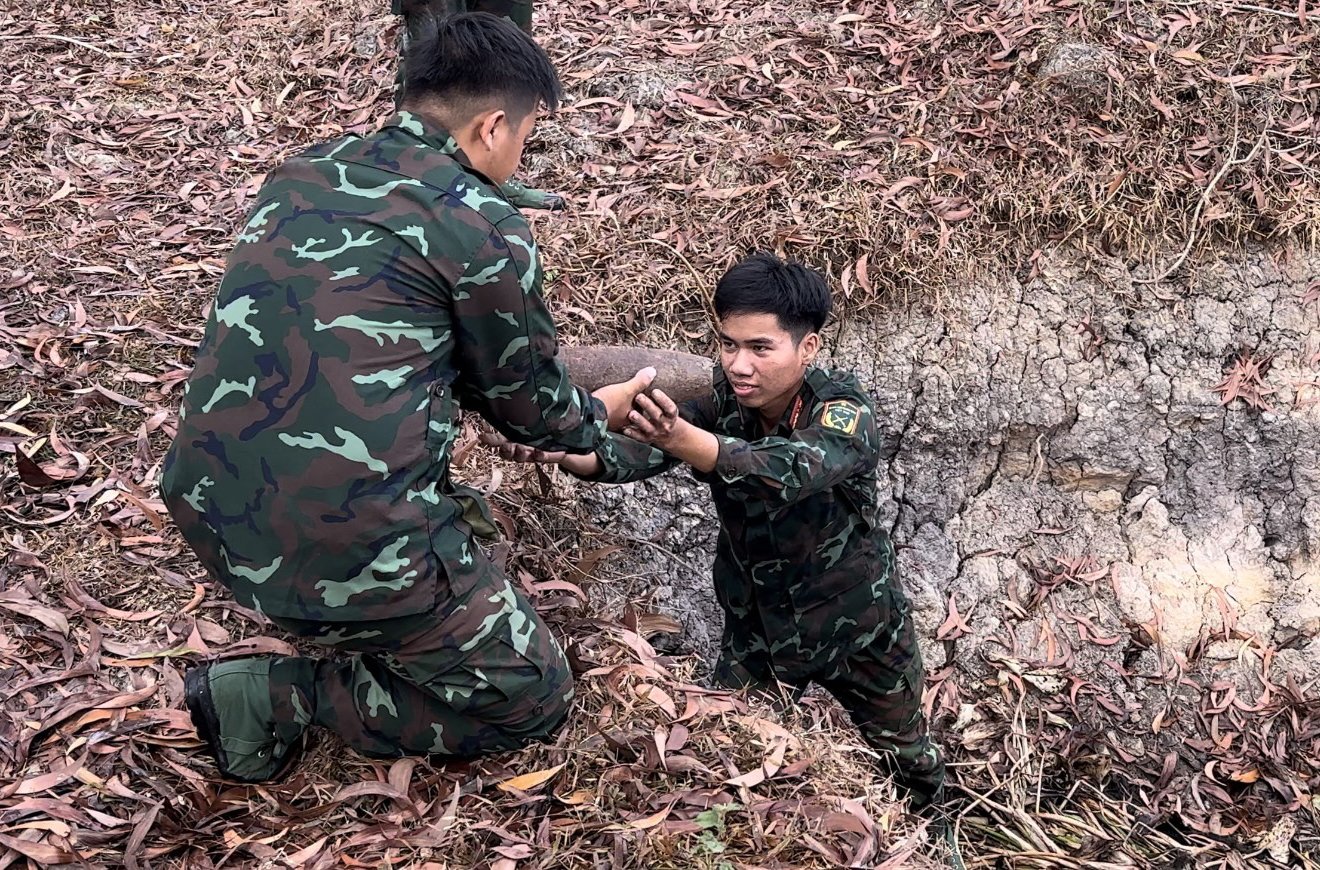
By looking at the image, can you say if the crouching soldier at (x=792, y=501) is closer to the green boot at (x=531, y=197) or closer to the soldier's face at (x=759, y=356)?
the soldier's face at (x=759, y=356)

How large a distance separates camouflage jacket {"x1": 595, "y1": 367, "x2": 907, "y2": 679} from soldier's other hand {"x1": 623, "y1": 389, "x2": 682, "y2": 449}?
200mm

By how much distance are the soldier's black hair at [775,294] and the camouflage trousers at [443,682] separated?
1.03m

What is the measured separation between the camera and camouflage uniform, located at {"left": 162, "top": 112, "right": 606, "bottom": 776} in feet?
7.13

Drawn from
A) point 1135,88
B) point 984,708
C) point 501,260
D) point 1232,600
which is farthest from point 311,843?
point 1135,88

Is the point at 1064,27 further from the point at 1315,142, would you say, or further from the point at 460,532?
the point at 460,532

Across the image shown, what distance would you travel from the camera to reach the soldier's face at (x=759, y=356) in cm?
300

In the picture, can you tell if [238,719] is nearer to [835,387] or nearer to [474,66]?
[474,66]

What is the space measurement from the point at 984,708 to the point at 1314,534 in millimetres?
1763

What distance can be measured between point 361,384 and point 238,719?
1.01 metres

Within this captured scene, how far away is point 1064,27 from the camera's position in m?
5.20

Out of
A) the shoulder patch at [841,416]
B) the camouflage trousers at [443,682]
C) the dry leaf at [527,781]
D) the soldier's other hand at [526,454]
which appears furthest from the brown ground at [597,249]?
the shoulder patch at [841,416]

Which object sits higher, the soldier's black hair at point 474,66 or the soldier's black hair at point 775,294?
the soldier's black hair at point 474,66

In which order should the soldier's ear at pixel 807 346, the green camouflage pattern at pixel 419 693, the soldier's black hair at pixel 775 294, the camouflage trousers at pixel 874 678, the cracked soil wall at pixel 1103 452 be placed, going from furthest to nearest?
the cracked soil wall at pixel 1103 452
the camouflage trousers at pixel 874 678
the soldier's ear at pixel 807 346
the soldier's black hair at pixel 775 294
the green camouflage pattern at pixel 419 693

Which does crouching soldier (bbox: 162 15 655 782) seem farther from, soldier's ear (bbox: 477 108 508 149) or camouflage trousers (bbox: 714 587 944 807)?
camouflage trousers (bbox: 714 587 944 807)
